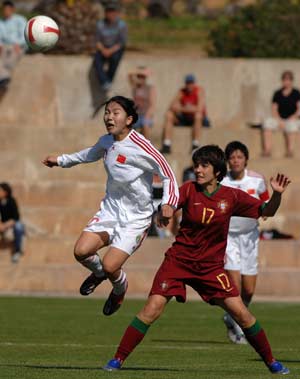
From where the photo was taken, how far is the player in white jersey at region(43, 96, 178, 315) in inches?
495

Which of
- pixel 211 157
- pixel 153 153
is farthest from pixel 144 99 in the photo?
pixel 211 157

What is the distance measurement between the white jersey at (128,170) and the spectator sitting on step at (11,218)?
10.4 meters

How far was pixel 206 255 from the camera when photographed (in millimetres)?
11664

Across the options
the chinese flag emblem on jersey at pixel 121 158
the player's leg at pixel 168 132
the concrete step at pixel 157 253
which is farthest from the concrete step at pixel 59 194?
the chinese flag emblem on jersey at pixel 121 158

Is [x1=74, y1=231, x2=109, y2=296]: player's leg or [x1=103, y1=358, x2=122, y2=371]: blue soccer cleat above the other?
[x1=74, y1=231, x2=109, y2=296]: player's leg

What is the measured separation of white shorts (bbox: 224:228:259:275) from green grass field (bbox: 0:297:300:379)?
0.79 meters

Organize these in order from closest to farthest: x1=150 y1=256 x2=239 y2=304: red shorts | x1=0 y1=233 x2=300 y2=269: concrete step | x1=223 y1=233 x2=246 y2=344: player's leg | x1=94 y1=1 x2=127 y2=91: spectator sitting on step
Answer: x1=150 y1=256 x2=239 y2=304: red shorts → x1=223 y1=233 x2=246 y2=344: player's leg → x1=0 y1=233 x2=300 y2=269: concrete step → x1=94 y1=1 x2=127 y2=91: spectator sitting on step

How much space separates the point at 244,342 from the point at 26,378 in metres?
4.60

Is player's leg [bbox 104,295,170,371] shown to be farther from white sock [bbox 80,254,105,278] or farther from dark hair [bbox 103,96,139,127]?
dark hair [bbox 103,96,139,127]

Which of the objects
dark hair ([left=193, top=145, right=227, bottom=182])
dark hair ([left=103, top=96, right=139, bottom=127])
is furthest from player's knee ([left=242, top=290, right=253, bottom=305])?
dark hair ([left=193, top=145, right=227, bottom=182])

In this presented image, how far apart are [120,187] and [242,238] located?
318 cm

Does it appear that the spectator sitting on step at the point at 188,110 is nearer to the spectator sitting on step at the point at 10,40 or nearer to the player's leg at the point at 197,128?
the player's leg at the point at 197,128

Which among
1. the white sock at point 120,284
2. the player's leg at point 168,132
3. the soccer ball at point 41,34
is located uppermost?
the soccer ball at point 41,34

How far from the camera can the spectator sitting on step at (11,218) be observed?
920 inches
